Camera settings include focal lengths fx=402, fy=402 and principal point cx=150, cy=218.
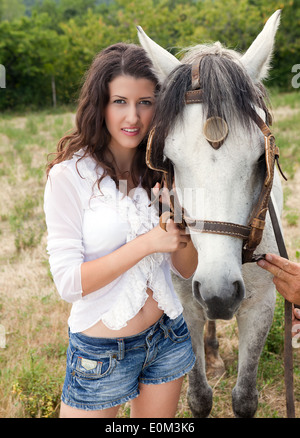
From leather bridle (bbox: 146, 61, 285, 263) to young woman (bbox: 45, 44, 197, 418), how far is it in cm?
13

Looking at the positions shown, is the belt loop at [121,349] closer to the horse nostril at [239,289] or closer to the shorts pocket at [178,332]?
the shorts pocket at [178,332]

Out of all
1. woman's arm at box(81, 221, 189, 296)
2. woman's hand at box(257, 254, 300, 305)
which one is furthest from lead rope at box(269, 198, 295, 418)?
woman's arm at box(81, 221, 189, 296)

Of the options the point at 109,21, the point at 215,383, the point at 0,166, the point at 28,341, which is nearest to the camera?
the point at 215,383

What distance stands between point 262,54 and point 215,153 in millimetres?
601

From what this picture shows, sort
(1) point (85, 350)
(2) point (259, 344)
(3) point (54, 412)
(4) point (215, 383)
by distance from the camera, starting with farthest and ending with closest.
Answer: (4) point (215, 383) < (3) point (54, 412) < (2) point (259, 344) < (1) point (85, 350)

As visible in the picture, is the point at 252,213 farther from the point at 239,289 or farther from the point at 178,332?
the point at 178,332

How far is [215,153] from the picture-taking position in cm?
152

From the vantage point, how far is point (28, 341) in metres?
3.40

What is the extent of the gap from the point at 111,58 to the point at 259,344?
179 cm

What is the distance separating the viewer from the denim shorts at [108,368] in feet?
5.51

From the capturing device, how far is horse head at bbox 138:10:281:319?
1504mm

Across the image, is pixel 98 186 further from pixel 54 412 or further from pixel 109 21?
pixel 109 21

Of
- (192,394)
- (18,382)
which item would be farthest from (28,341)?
(192,394)

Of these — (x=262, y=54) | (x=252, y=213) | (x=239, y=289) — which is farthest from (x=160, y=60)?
(x=239, y=289)
